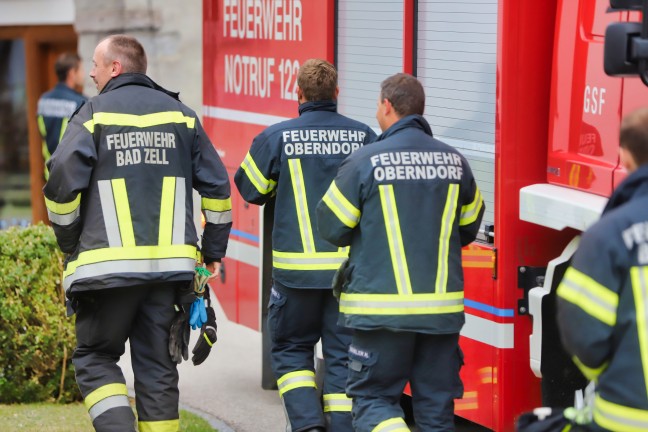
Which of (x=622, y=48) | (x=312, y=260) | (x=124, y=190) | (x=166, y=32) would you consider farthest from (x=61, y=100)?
(x=622, y=48)

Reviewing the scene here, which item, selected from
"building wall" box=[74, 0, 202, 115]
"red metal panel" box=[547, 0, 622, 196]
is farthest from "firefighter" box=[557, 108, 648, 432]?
"building wall" box=[74, 0, 202, 115]

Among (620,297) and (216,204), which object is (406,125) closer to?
(216,204)

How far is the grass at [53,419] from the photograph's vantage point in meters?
6.48

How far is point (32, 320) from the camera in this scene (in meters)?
6.88

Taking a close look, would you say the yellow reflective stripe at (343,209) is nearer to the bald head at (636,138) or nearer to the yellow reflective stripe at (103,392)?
the yellow reflective stripe at (103,392)

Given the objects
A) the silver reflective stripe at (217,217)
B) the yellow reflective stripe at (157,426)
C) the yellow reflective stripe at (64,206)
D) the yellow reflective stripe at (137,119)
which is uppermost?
the yellow reflective stripe at (137,119)

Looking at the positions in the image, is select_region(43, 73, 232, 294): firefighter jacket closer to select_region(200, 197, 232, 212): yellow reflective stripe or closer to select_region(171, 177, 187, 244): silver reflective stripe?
select_region(171, 177, 187, 244): silver reflective stripe

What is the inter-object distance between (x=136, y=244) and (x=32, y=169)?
918 centimetres

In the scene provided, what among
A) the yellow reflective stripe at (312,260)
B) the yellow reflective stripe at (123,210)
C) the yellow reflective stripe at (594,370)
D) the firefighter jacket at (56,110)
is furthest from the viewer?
the firefighter jacket at (56,110)

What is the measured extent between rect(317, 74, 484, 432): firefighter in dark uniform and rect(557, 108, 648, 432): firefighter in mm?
1460

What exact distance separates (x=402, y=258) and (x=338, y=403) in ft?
3.81

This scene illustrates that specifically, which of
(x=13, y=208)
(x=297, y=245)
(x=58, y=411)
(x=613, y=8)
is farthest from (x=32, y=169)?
(x=613, y=8)

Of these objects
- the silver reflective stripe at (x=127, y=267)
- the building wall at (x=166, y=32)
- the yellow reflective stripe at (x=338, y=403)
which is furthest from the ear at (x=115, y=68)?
the building wall at (x=166, y=32)

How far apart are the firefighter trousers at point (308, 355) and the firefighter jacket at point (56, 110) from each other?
5.37 m
